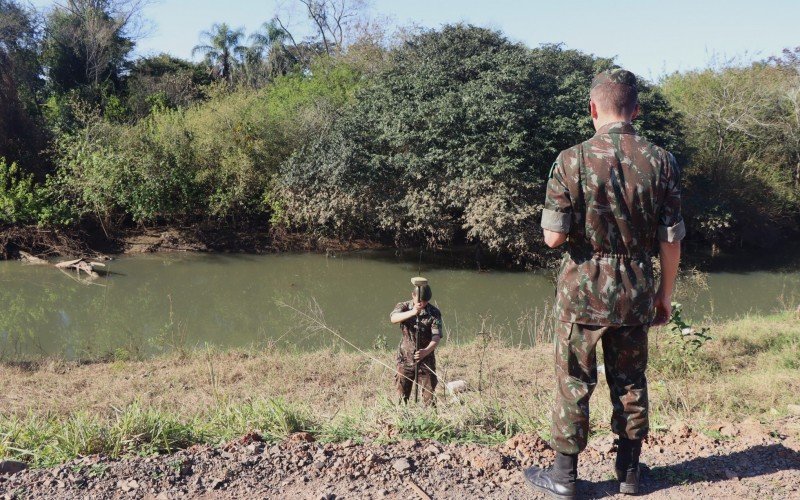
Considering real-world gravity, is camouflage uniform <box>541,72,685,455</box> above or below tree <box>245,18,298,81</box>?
below

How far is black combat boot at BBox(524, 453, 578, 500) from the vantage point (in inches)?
117

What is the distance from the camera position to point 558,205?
287cm

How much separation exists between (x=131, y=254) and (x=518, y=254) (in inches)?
454

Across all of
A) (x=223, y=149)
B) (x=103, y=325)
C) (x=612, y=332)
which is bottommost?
(x=103, y=325)

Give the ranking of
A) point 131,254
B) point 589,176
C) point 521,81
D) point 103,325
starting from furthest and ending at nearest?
point 131,254 → point 521,81 → point 103,325 → point 589,176

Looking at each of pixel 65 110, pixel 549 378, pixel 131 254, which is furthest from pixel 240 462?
pixel 65 110

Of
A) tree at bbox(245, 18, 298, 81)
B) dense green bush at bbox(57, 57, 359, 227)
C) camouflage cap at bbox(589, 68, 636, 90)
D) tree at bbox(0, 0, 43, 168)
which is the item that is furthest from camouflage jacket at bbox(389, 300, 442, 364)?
tree at bbox(245, 18, 298, 81)

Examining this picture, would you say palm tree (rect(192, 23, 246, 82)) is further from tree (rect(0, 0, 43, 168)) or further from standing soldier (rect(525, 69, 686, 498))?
standing soldier (rect(525, 69, 686, 498))

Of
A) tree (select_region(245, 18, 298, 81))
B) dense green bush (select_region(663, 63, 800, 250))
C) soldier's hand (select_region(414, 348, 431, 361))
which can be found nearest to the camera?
soldier's hand (select_region(414, 348, 431, 361))

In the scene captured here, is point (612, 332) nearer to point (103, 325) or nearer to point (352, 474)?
point (352, 474)

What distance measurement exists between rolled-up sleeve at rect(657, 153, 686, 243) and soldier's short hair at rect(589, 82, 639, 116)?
28cm

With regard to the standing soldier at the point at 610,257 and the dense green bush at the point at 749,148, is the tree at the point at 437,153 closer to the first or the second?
the dense green bush at the point at 749,148

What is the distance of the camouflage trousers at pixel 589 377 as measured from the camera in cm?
292

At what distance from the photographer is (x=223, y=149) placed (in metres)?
20.7
